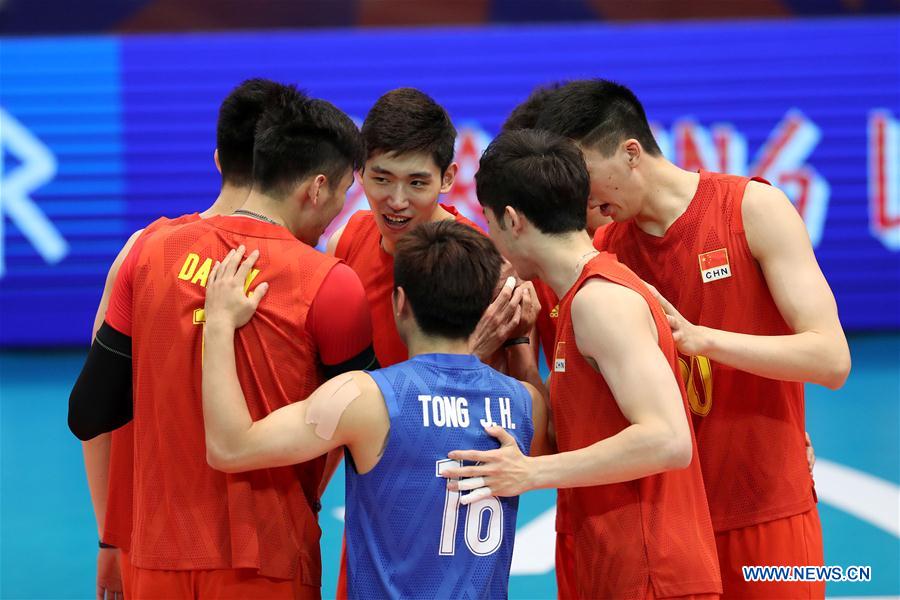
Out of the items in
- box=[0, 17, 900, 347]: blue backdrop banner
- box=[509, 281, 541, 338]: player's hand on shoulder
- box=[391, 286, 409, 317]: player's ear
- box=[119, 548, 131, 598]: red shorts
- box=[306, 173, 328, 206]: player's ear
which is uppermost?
box=[0, 17, 900, 347]: blue backdrop banner

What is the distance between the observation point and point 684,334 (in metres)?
3.06

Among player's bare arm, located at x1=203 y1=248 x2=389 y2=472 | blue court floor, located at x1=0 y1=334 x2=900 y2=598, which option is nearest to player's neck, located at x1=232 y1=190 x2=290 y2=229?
player's bare arm, located at x1=203 y1=248 x2=389 y2=472

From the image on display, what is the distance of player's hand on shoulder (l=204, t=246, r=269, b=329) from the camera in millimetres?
2818

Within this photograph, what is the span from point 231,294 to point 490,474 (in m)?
0.85

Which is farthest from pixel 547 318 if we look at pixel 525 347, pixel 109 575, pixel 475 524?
pixel 109 575

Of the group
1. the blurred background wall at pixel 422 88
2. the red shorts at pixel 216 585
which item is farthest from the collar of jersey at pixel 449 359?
the blurred background wall at pixel 422 88

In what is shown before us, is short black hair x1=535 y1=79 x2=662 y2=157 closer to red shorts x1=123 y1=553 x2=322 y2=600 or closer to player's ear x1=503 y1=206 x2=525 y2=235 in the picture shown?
player's ear x1=503 y1=206 x2=525 y2=235

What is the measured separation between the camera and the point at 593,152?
355 cm

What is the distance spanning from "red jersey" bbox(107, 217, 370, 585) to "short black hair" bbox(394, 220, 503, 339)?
202 millimetres

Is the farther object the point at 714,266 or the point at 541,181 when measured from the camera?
the point at 714,266

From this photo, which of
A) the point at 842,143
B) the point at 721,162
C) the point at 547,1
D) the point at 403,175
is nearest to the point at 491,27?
the point at 547,1

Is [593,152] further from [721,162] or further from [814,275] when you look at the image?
[721,162]

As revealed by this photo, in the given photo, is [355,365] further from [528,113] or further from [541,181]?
[528,113]

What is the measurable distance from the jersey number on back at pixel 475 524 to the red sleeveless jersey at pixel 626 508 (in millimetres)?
339
